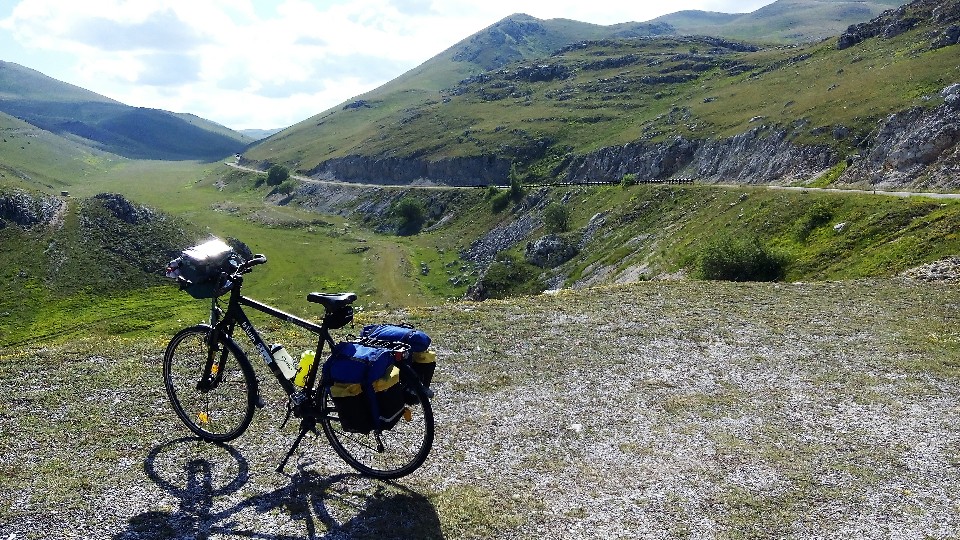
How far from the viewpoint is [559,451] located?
11.5 metres

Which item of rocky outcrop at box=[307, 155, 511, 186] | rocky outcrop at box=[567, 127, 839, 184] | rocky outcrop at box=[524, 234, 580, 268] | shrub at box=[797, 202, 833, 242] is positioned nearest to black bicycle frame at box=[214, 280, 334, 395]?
shrub at box=[797, 202, 833, 242]

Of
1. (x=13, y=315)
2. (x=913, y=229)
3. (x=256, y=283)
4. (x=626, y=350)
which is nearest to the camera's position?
(x=626, y=350)

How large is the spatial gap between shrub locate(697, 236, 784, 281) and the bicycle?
3566 cm

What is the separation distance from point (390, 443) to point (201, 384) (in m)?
3.64

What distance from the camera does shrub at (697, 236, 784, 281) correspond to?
4175 cm

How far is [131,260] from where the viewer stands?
9919cm

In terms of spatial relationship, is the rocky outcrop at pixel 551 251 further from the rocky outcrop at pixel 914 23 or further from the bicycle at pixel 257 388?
the bicycle at pixel 257 388

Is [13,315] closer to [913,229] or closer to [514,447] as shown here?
[514,447]

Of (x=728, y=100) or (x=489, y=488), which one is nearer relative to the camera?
(x=489, y=488)

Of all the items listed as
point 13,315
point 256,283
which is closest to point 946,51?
point 256,283

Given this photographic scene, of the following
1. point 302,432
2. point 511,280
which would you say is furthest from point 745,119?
point 302,432

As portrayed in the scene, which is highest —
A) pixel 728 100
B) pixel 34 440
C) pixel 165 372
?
pixel 728 100

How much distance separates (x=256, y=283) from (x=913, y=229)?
92.1 m

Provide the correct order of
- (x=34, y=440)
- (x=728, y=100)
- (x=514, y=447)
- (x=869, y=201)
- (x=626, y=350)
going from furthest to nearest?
1. (x=728, y=100)
2. (x=869, y=201)
3. (x=626, y=350)
4. (x=514, y=447)
5. (x=34, y=440)
